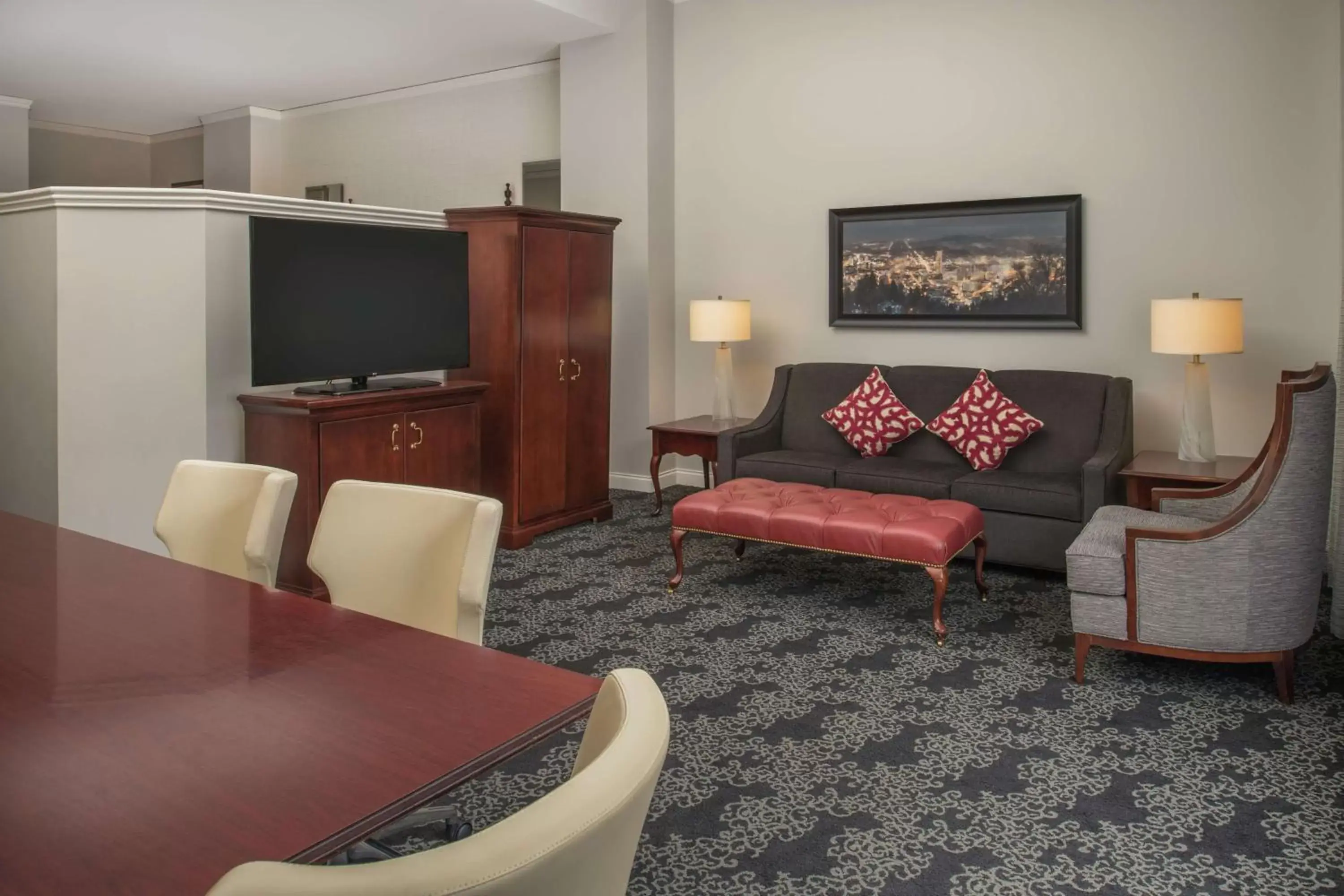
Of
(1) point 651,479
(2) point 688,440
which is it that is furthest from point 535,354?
(1) point 651,479

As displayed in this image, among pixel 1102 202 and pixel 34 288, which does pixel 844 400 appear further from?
pixel 34 288

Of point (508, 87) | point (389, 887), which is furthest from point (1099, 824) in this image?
point (508, 87)

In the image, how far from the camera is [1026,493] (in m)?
4.83

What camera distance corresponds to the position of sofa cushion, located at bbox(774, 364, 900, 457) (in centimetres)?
594

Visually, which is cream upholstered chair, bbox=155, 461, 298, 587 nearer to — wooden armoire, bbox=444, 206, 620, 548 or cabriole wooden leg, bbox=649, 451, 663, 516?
wooden armoire, bbox=444, 206, 620, 548

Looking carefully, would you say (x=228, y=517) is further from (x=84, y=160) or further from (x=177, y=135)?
(x=84, y=160)

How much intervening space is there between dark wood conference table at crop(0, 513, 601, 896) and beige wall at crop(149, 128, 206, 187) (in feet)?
31.2

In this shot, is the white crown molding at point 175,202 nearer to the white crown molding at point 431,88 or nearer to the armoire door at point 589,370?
the armoire door at point 589,370

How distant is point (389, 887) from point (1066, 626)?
394 centimetres

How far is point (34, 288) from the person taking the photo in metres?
4.32

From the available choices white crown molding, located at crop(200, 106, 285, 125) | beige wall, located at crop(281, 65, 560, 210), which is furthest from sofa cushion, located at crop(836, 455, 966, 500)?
white crown molding, located at crop(200, 106, 285, 125)

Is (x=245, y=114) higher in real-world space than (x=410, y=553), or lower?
higher

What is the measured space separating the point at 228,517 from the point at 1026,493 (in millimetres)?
3608

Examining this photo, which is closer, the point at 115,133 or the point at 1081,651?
the point at 1081,651
